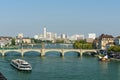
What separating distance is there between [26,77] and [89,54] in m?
25.5

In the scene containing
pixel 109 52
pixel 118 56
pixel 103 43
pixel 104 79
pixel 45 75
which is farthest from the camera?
pixel 103 43

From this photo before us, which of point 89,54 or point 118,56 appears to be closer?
point 118,56

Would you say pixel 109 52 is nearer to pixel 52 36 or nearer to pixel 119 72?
pixel 119 72

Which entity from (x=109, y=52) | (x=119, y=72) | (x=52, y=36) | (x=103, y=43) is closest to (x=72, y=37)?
(x=52, y=36)

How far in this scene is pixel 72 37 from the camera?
14875cm

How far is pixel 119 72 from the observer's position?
2691 centimetres

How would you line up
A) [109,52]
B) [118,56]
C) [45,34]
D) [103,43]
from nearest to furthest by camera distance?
[118,56], [109,52], [103,43], [45,34]

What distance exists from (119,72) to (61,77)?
4998 mm

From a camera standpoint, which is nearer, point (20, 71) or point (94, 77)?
point (94, 77)

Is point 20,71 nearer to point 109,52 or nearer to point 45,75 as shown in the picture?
point 45,75

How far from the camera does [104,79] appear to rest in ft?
75.7

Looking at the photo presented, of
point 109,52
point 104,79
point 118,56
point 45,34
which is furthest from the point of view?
point 45,34

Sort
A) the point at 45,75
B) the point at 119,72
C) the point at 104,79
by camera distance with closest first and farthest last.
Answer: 1. the point at 104,79
2. the point at 45,75
3. the point at 119,72

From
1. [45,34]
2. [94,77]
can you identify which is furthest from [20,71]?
[45,34]
